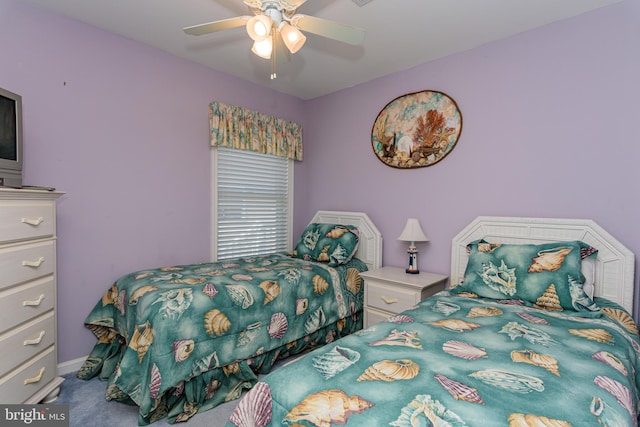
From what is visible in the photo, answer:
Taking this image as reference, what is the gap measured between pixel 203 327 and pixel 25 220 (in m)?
1.11

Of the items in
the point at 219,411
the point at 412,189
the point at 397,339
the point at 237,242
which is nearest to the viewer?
the point at 397,339

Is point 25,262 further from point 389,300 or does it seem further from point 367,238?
point 367,238

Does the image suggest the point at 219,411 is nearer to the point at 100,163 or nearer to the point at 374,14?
the point at 100,163

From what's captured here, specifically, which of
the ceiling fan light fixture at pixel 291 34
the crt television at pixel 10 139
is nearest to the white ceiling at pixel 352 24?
the ceiling fan light fixture at pixel 291 34

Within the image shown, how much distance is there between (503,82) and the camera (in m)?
2.48

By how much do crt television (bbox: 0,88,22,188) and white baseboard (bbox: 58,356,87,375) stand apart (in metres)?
1.39

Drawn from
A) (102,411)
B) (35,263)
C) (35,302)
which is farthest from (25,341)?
(102,411)

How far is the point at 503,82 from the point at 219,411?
3.10m

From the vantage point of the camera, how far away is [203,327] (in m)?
1.94

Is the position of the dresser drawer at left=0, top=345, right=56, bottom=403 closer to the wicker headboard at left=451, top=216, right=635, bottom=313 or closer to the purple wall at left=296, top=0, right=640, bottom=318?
the purple wall at left=296, top=0, right=640, bottom=318

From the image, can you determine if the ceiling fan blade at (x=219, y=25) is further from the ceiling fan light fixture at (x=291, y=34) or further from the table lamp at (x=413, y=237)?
the table lamp at (x=413, y=237)

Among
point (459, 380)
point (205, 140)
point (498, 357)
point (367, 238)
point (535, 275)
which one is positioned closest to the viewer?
point (459, 380)

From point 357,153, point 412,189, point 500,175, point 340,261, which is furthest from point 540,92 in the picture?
point 340,261

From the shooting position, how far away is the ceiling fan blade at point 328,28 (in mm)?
1683
